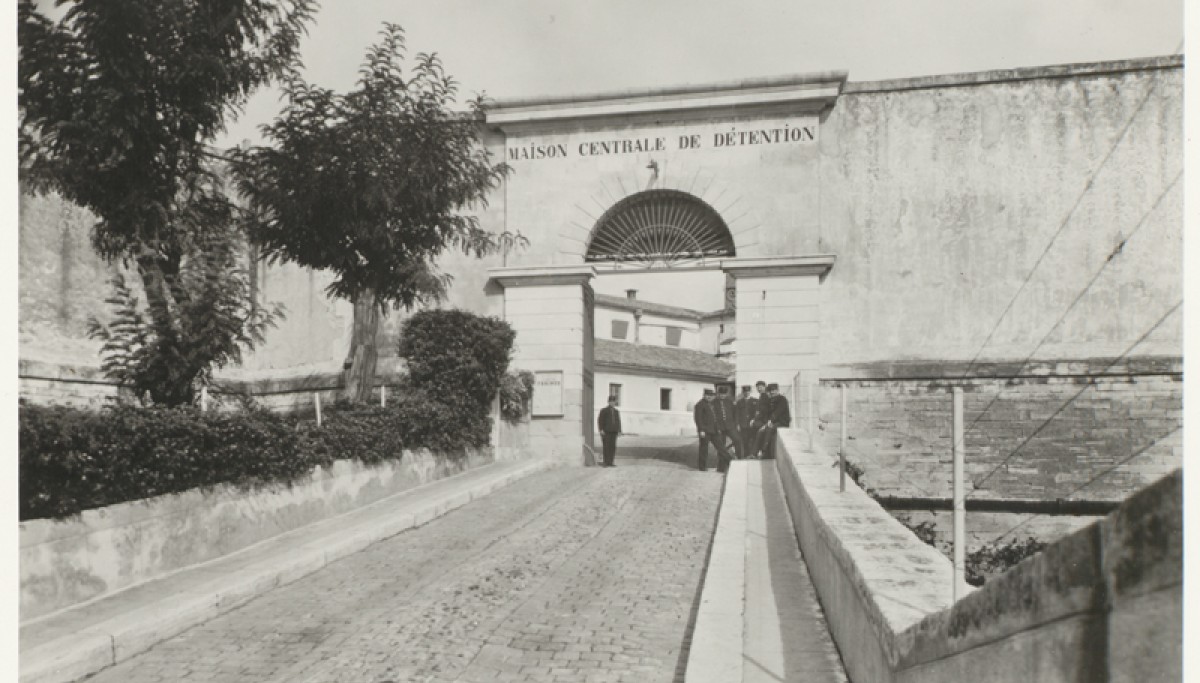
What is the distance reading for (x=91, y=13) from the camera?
8.89 meters

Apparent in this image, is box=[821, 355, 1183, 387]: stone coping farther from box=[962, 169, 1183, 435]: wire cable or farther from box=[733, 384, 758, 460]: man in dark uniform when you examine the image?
box=[733, 384, 758, 460]: man in dark uniform

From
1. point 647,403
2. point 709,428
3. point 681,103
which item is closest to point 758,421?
point 709,428

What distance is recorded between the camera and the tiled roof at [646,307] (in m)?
57.2

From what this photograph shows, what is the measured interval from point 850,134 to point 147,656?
1440 centimetres

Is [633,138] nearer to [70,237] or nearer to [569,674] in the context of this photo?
[70,237]

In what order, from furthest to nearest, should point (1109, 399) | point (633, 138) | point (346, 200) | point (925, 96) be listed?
point (633, 138), point (925, 96), point (1109, 399), point (346, 200)

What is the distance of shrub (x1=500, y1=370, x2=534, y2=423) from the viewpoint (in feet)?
53.4

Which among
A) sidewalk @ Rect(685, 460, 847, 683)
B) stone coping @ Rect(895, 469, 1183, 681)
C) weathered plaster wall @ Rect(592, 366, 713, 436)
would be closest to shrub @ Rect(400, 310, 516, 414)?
sidewalk @ Rect(685, 460, 847, 683)

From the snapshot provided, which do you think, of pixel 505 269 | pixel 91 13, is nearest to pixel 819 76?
pixel 505 269

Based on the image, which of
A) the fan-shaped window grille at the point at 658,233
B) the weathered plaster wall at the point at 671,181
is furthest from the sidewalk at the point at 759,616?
the fan-shaped window grille at the point at 658,233

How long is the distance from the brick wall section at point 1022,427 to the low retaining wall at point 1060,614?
12.1m

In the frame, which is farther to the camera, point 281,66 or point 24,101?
point 281,66

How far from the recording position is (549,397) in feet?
56.5

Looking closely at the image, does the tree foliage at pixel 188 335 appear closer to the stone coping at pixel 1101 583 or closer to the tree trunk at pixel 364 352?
the tree trunk at pixel 364 352
